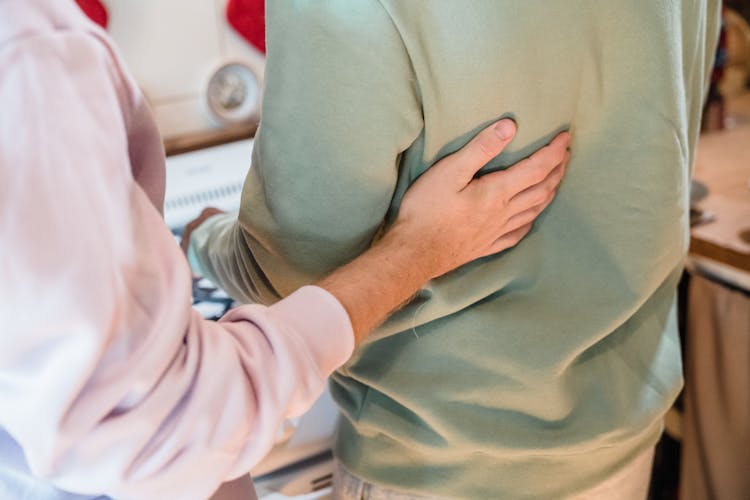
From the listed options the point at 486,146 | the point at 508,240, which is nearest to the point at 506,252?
the point at 508,240

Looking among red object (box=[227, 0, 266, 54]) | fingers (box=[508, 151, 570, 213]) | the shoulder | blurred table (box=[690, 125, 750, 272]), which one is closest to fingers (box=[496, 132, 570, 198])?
fingers (box=[508, 151, 570, 213])

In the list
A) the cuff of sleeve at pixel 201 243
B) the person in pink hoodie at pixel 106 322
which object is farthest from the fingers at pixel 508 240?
the cuff of sleeve at pixel 201 243

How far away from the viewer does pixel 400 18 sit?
490 millimetres

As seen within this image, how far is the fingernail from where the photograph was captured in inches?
21.9

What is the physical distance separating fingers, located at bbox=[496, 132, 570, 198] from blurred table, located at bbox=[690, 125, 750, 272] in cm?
57

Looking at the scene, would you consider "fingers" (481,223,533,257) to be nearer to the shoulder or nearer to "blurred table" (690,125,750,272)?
the shoulder

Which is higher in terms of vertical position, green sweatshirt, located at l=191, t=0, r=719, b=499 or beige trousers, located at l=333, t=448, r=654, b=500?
green sweatshirt, located at l=191, t=0, r=719, b=499

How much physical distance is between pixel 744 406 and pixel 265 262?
852 millimetres

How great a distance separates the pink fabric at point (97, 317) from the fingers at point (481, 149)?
21 cm

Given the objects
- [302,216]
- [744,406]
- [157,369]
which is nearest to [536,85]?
[302,216]

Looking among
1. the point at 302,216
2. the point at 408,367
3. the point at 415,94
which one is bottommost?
the point at 408,367

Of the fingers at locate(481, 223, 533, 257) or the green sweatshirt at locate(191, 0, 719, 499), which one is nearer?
the green sweatshirt at locate(191, 0, 719, 499)

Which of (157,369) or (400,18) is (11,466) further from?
(400,18)

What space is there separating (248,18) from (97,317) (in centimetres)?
110
